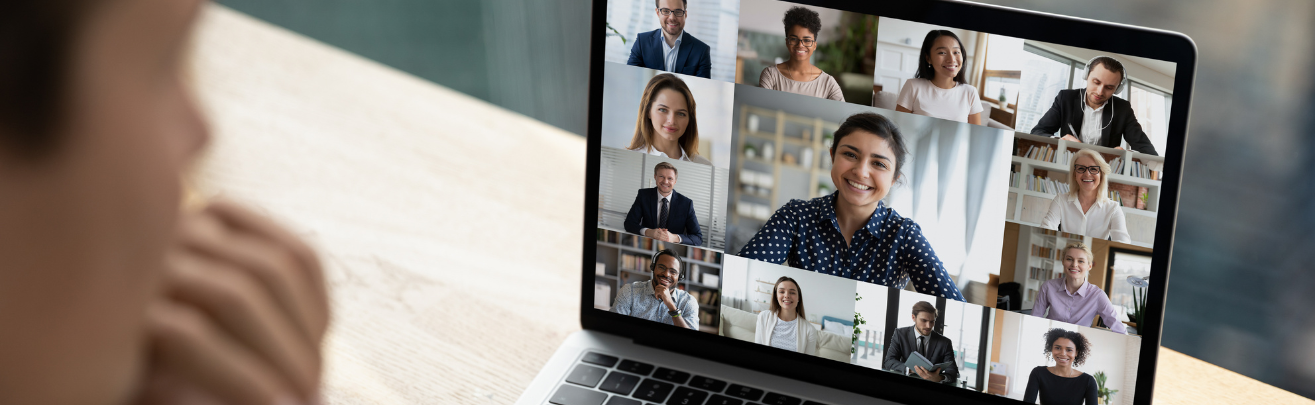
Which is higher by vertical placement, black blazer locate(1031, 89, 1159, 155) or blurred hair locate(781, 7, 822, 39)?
blurred hair locate(781, 7, 822, 39)

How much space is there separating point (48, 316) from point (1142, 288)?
55 cm

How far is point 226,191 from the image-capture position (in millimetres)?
120

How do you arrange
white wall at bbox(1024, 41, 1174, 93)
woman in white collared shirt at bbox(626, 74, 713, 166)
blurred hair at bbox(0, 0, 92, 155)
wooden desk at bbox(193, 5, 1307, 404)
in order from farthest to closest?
wooden desk at bbox(193, 5, 1307, 404)
woman in white collared shirt at bbox(626, 74, 713, 166)
white wall at bbox(1024, 41, 1174, 93)
blurred hair at bbox(0, 0, 92, 155)

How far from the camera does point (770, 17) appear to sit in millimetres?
575

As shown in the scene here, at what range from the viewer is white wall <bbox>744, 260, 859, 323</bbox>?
593mm

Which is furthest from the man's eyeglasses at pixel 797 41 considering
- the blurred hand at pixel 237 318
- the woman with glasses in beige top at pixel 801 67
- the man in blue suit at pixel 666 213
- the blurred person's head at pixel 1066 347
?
the blurred hand at pixel 237 318

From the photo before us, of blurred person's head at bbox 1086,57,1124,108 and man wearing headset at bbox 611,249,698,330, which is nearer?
blurred person's head at bbox 1086,57,1124,108

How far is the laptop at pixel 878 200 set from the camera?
1.70 feet

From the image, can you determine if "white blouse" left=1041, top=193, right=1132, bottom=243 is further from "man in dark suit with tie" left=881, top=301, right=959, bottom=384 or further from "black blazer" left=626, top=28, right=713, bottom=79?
"black blazer" left=626, top=28, right=713, bottom=79

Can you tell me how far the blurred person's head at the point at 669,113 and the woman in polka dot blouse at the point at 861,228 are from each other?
0.08 metres

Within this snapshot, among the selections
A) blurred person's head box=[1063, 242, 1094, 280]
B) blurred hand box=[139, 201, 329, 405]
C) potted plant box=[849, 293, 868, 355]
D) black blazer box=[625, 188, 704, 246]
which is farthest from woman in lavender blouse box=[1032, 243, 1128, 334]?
blurred hand box=[139, 201, 329, 405]

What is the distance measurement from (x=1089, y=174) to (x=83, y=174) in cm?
52

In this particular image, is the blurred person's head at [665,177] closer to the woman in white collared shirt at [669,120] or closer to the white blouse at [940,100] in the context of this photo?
the woman in white collared shirt at [669,120]

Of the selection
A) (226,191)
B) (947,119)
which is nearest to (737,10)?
(947,119)
